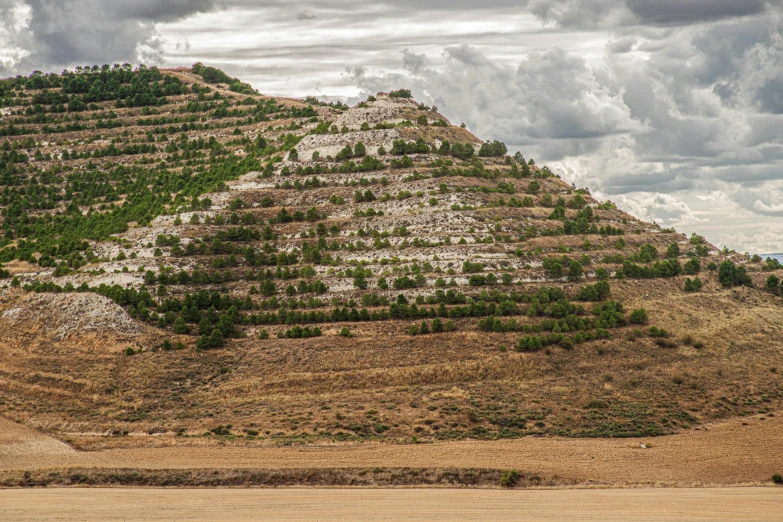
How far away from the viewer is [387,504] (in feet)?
183

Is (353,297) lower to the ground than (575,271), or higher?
lower

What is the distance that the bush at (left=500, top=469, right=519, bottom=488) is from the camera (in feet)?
196

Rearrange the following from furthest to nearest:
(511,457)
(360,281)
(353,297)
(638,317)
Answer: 1. (638,317)
2. (360,281)
3. (353,297)
4. (511,457)

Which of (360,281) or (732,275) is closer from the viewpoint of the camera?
(360,281)

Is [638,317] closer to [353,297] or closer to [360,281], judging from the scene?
[360,281]

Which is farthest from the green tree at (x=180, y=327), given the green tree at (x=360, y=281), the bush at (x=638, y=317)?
the bush at (x=638, y=317)

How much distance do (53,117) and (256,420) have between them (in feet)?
347

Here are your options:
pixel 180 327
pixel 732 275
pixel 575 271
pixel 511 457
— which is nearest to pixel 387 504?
pixel 511 457

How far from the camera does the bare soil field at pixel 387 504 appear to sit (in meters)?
53.4

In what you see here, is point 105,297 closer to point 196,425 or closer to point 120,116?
point 196,425

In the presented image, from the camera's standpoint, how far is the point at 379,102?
443ft

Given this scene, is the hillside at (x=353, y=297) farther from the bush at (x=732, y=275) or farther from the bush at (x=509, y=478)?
the bush at (x=509, y=478)

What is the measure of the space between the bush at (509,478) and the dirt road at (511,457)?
1775 millimetres

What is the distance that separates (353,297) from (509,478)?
39377 millimetres
